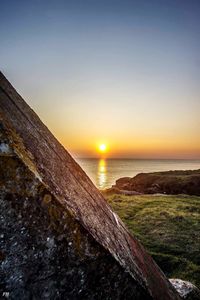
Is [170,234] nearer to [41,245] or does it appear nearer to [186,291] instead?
[186,291]

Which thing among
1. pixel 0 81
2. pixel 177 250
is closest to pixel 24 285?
pixel 0 81

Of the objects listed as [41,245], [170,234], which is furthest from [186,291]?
[170,234]

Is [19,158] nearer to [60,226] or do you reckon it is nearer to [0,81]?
[60,226]

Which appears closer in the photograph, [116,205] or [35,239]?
[35,239]

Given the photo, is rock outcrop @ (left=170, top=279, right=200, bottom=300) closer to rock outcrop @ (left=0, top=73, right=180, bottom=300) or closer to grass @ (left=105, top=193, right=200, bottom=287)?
grass @ (left=105, top=193, right=200, bottom=287)

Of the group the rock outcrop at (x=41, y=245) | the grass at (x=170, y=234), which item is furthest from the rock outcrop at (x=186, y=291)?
the rock outcrop at (x=41, y=245)

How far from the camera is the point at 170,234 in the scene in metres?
12.1

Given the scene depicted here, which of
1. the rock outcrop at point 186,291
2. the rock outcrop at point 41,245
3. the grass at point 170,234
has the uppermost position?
the rock outcrop at point 41,245

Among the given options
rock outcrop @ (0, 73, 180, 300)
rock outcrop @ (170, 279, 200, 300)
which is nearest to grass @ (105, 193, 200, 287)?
rock outcrop @ (170, 279, 200, 300)

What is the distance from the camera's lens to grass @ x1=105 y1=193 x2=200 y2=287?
869 cm

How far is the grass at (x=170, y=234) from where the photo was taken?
28.5 ft

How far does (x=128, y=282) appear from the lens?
2.13 metres

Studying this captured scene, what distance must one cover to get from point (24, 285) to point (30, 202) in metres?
0.62

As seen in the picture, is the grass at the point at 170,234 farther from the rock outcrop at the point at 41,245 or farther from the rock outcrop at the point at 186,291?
the rock outcrop at the point at 41,245
